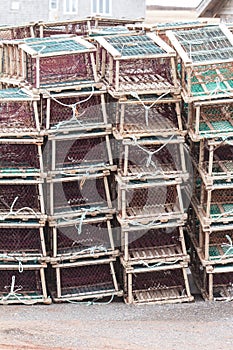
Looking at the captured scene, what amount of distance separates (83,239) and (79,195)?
59 centimetres

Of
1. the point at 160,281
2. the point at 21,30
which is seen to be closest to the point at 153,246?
the point at 160,281

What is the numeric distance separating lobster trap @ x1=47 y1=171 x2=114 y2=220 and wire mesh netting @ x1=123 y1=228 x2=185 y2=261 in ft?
1.72

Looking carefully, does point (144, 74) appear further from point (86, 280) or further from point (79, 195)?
point (86, 280)

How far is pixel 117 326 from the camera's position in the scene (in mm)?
11180

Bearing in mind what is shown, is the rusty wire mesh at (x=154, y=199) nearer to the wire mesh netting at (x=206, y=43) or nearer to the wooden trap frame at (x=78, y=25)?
the wire mesh netting at (x=206, y=43)

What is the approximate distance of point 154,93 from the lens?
1173 cm

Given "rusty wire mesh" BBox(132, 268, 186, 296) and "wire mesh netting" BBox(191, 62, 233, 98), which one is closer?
"wire mesh netting" BBox(191, 62, 233, 98)

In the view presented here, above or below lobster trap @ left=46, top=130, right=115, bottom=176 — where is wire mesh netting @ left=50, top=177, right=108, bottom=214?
below

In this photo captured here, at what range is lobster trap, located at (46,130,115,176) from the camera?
11.9 meters

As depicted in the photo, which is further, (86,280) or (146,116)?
(86,280)

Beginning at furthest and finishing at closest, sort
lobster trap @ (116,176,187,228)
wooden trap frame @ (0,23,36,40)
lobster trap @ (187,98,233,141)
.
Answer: wooden trap frame @ (0,23,36,40) → lobster trap @ (116,176,187,228) → lobster trap @ (187,98,233,141)

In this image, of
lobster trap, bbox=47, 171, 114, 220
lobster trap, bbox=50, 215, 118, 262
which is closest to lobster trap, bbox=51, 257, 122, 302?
lobster trap, bbox=50, 215, 118, 262

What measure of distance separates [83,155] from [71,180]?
0.38 metres

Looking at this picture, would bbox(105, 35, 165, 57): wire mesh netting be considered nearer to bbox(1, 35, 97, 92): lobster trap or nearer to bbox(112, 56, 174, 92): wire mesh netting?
bbox(112, 56, 174, 92): wire mesh netting
